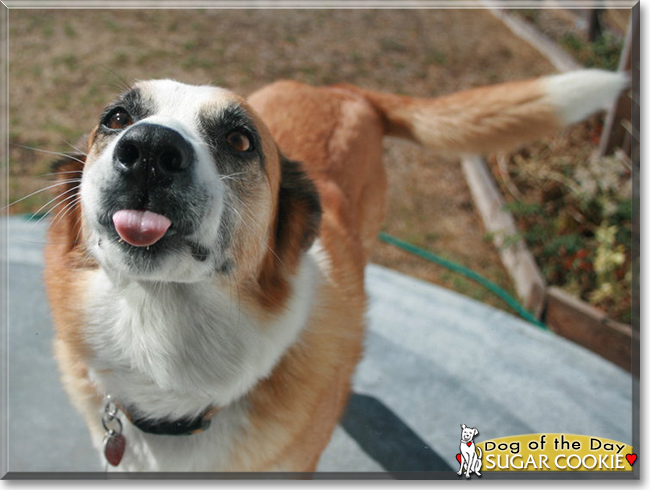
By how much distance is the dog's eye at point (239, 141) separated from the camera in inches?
71.3

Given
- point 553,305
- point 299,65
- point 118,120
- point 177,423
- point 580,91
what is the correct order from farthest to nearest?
point 299,65 < point 553,305 < point 580,91 < point 177,423 < point 118,120

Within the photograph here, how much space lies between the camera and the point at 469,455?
7.29 ft

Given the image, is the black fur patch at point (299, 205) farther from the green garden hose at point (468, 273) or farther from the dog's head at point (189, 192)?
the green garden hose at point (468, 273)

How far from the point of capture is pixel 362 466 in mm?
2738

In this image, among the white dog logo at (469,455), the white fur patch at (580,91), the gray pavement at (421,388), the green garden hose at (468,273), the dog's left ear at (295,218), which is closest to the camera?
the dog's left ear at (295,218)

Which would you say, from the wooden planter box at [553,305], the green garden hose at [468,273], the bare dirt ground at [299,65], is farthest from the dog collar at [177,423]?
the bare dirt ground at [299,65]

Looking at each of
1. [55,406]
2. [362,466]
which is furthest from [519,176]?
[55,406]

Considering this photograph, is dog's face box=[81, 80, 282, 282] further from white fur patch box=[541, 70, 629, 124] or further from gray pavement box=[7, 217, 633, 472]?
white fur patch box=[541, 70, 629, 124]

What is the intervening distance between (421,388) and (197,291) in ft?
5.40

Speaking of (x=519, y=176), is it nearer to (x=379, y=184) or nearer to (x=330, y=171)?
(x=379, y=184)

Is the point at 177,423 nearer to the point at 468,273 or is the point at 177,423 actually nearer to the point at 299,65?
the point at 468,273

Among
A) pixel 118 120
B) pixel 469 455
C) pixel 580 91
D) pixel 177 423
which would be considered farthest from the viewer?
pixel 580 91

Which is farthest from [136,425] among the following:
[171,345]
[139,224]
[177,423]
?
[139,224]

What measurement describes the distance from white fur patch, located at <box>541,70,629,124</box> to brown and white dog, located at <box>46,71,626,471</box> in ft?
4.55
